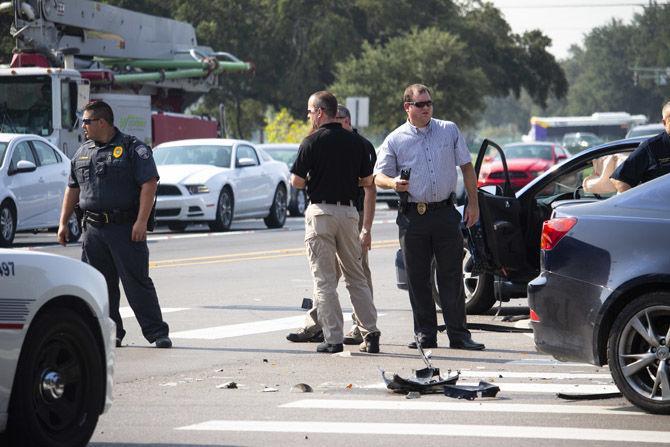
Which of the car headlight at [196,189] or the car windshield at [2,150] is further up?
the car windshield at [2,150]

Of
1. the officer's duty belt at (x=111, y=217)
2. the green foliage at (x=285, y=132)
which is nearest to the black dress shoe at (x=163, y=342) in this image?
the officer's duty belt at (x=111, y=217)

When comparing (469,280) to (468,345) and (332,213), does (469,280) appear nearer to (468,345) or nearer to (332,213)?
(468,345)

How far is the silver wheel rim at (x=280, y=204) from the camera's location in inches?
1127

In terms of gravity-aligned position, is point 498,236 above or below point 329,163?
below

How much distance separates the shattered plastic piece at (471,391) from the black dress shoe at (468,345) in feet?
7.31

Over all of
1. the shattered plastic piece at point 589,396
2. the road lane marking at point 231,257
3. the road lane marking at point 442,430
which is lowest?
the road lane marking at point 231,257

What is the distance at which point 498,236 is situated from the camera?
482 inches

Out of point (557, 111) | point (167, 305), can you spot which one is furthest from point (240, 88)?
point (557, 111)

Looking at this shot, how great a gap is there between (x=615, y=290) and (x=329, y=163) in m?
3.13

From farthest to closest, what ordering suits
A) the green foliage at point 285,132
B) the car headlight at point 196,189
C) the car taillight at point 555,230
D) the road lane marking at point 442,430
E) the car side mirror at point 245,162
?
the green foliage at point 285,132, the car side mirror at point 245,162, the car headlight at point 196,189, the car taillight at point 555,230, the road lane marking at point 442,430

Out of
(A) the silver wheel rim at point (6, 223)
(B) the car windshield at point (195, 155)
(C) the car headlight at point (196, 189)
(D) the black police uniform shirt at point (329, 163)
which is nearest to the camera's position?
(D) the black police uniform shirt at point (329, 163)

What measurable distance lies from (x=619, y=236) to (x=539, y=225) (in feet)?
13.8

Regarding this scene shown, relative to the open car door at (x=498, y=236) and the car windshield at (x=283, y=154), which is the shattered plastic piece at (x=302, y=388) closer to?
the open car door at (x=498, y=236)

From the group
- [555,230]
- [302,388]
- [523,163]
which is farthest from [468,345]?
[523,163]
